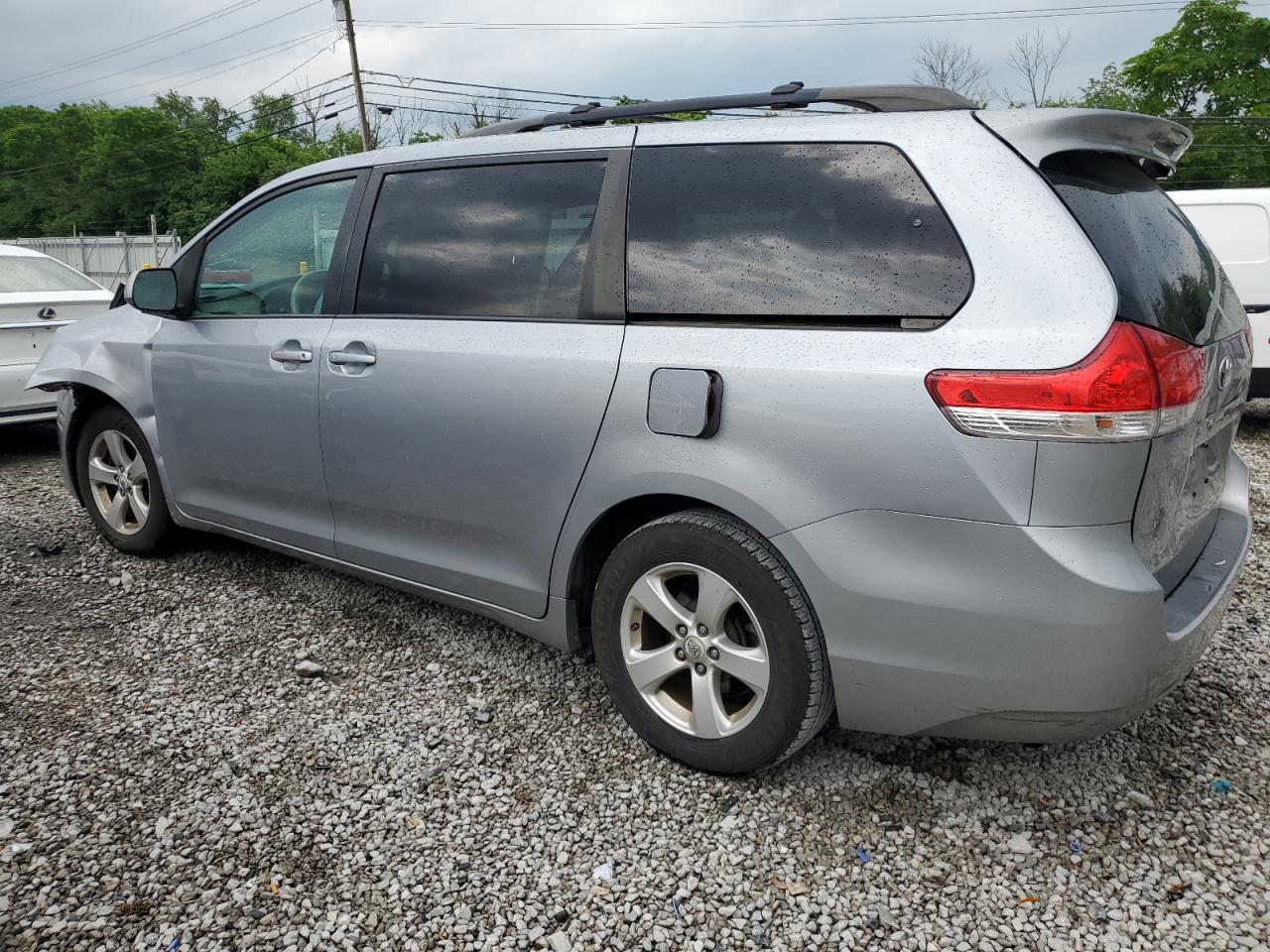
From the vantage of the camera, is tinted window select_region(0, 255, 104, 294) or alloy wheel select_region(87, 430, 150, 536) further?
tinted window select_region(0, 255, 104, 294)

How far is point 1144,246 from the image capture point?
2.38 metres

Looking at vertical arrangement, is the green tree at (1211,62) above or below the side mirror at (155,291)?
above

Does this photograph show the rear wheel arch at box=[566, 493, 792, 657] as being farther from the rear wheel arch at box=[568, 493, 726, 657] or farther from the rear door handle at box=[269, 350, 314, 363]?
the rear door handle at box=[269, 350, 314, 363]

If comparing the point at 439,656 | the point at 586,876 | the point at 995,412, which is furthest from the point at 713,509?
the point at 439,656

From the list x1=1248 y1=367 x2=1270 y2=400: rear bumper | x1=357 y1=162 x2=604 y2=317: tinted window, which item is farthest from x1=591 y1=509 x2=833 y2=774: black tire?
x1=1248 y1=367 x2=1270 y2=400: rear bumper

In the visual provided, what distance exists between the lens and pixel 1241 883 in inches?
91.4

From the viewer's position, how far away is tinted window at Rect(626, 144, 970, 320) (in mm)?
2293

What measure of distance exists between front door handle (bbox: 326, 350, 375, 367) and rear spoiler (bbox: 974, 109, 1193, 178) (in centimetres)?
201

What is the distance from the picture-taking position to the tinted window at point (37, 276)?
7.08 metres

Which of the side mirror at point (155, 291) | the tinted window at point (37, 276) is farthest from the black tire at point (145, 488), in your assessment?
the tinted window at point (37, 276)

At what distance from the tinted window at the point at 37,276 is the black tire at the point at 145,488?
10.0 feet

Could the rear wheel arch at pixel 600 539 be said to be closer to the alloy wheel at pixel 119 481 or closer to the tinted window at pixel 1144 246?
the tinted window at pixel 1144 246

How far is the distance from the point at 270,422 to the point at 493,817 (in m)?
1.79

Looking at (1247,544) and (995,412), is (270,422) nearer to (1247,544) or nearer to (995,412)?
(995,412)
